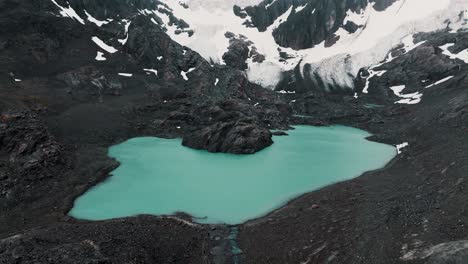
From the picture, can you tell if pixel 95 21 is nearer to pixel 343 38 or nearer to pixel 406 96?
pixel 406 96

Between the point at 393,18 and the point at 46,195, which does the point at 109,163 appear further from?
the point at 393,18

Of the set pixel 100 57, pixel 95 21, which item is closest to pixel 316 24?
pixel 95 21

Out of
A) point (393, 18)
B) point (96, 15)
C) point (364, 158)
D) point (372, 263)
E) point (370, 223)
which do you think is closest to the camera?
point (372, 263)

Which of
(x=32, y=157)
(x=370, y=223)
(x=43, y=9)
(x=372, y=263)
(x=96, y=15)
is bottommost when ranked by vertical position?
(x=372, y=263)

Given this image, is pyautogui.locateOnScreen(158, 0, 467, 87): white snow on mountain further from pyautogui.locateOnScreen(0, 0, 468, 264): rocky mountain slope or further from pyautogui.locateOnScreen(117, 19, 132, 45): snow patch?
pyautogui.locateOnScreen(117, 19, 132, 45): snow patch

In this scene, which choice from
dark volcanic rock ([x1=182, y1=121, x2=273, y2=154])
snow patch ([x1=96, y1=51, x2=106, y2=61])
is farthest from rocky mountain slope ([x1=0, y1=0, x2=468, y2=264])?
snow patch ([x1=96, y1=51, x2=106, y2=61])

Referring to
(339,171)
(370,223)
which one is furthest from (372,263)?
(339,171)

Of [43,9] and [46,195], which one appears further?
[43,9]
